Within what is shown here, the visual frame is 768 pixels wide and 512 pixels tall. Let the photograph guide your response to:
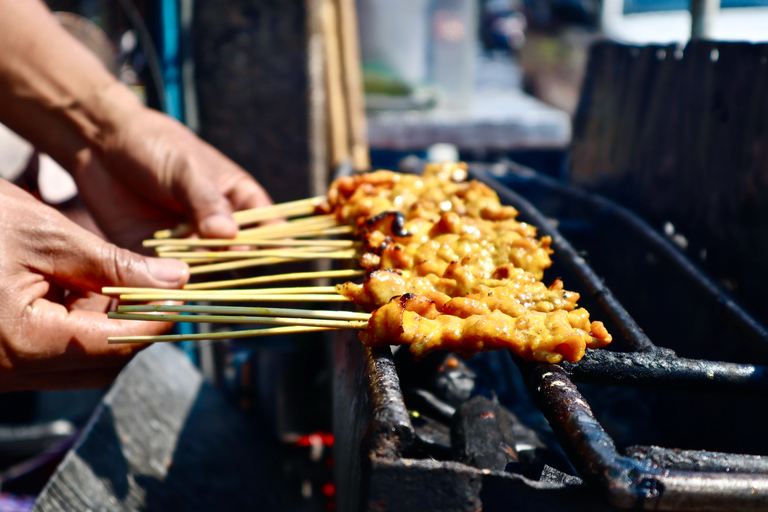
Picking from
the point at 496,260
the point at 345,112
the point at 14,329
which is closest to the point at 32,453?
the point at 14,329

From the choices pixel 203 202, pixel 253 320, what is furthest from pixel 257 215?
pixel 253 320

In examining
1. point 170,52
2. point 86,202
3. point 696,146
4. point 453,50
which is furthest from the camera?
point 453,50

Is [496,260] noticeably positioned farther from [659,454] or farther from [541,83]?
[541,83]

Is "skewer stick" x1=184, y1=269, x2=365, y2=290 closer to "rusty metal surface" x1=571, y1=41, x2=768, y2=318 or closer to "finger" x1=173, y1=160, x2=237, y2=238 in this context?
"finger" x1=173, y1=160, x2=237, y2=238

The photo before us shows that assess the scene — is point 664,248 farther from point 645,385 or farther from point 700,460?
point 700,460

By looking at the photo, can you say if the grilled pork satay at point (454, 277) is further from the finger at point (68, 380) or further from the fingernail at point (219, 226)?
the finger at point (68, 380)

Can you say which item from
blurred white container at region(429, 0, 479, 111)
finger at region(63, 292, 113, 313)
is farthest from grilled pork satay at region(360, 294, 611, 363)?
blurred white container at region(429, 0, 479, 111)
